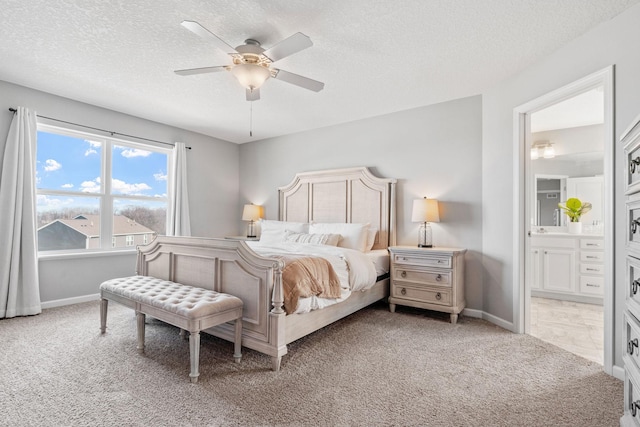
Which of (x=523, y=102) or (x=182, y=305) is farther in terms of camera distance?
(x=523, y=102)

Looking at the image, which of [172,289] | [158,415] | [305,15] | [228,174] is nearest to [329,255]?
[172,289]

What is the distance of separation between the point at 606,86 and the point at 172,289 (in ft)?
12.1

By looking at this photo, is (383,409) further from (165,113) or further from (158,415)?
(165,113)

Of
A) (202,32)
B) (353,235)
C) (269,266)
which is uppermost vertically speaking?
(202,32)

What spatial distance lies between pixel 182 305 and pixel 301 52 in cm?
225

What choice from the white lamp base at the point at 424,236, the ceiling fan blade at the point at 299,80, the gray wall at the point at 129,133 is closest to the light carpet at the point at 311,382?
the gray wall at the point at 129,133

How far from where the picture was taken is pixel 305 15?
2.21 m

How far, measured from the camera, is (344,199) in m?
4.54

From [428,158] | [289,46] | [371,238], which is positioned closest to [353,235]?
[371,238]

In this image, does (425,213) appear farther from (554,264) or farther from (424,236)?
(554,264)

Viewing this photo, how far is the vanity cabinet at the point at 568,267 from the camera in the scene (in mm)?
4078

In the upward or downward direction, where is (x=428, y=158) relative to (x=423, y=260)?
upward

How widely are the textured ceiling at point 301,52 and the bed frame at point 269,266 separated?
1.21 metres

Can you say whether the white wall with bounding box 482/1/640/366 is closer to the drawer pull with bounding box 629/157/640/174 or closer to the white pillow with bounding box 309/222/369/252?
the drawer pull with bounding box 629/157/640/174
